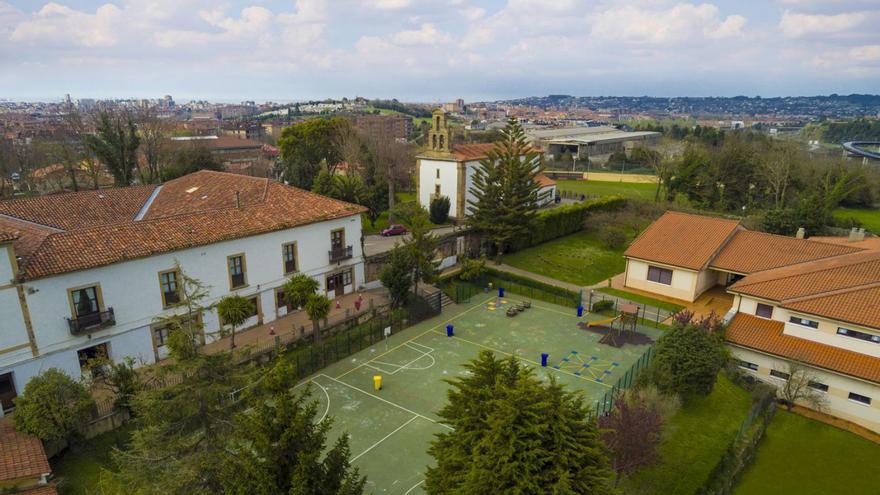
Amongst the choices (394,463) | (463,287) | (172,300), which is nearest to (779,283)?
(463,287)

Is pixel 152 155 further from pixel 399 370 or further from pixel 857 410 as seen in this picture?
pixel 857 410

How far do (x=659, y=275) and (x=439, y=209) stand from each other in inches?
756

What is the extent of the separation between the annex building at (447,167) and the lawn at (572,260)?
230 inches

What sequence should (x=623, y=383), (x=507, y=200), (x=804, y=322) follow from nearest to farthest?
1. (x=623, y=383)
2. (x=804, y=322)
3. (x=507, y=200)

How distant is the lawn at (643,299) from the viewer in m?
30.4

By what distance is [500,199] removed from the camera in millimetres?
37125

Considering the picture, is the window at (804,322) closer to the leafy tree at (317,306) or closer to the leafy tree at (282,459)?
the leafy tree at (317,306)

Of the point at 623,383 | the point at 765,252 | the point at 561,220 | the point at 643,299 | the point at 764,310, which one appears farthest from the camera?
Result: the point at 561,220

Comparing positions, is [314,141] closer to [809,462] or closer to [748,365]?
[748,365]

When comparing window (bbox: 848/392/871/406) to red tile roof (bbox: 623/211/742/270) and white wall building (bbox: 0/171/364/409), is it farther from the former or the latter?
white wall building (bbox: 0/171/364/409)

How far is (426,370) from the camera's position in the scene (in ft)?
75.5

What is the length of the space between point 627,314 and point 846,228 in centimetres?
3173

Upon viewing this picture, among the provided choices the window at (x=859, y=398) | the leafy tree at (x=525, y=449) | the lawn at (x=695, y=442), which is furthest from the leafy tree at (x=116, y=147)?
the window at (x=859, y=398)

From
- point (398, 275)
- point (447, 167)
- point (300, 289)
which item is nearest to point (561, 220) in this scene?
point (447, 167)
